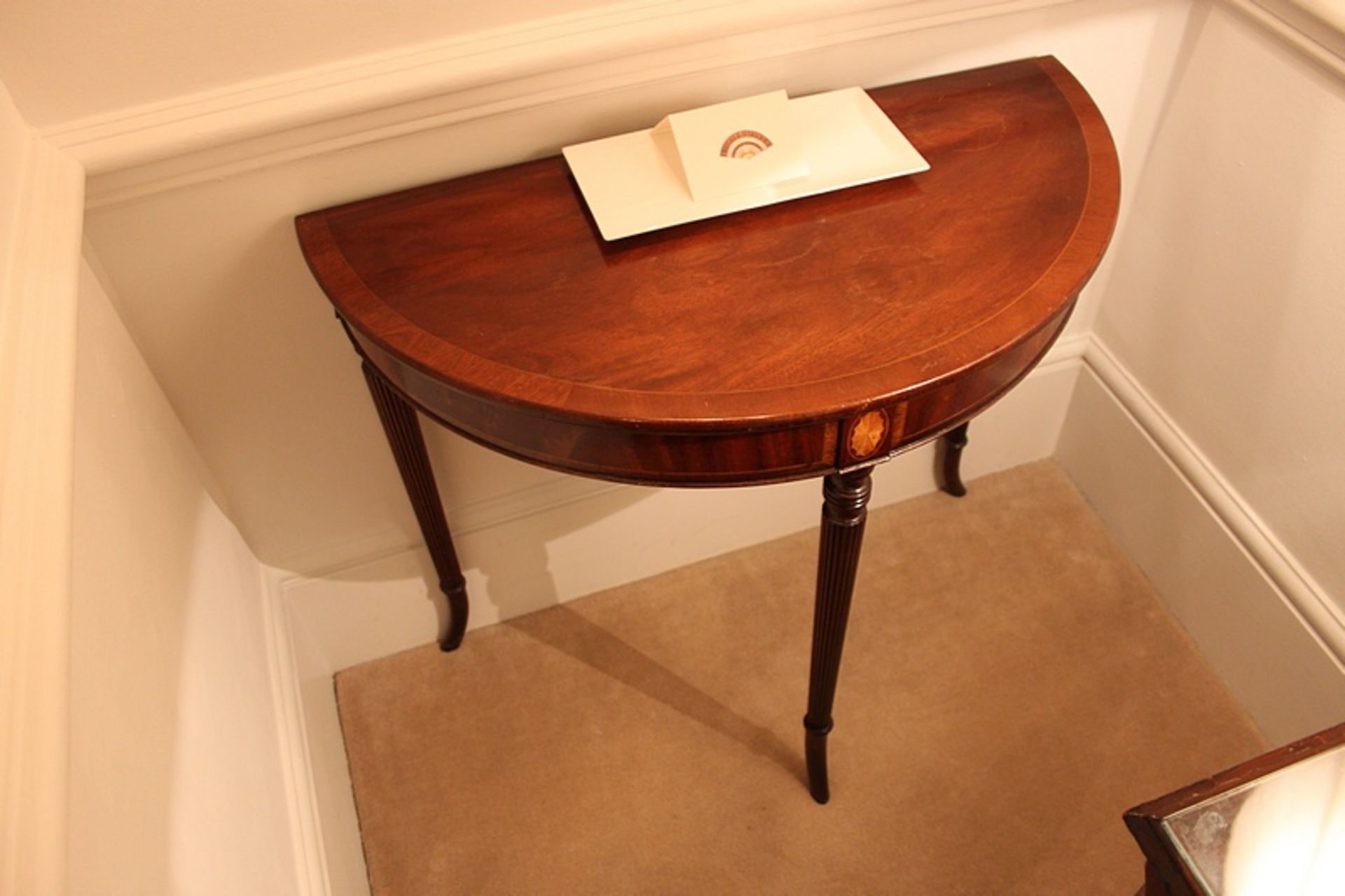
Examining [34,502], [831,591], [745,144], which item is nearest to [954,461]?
[831,591]

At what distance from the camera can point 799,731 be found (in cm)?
140

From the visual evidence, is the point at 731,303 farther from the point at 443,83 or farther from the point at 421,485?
the point at 421,485

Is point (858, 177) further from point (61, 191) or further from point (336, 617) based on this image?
point (336, 617)

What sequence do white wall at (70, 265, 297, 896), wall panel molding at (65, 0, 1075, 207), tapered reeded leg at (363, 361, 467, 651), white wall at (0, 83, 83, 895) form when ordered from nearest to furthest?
white wall at (0, 83, 83, 895) < white wall at (70, 265, 297, 896) < wall panel molding at (65, 0, 1075, 207) < tapered reeded leg at (363, 361, 467, 651)

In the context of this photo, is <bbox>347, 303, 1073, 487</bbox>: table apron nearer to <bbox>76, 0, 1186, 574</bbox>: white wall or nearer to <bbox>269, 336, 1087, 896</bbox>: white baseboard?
<bbox>76, 0, 1186, 574</bbox>: white wall

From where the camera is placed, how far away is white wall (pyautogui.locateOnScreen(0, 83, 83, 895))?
1.53 ft

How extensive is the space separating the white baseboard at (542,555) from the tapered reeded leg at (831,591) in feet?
1.05

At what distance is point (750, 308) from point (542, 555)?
0.68m

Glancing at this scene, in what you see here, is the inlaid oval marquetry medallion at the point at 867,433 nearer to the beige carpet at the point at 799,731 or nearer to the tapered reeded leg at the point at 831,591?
the tapered reeded leg at the point at 831,591

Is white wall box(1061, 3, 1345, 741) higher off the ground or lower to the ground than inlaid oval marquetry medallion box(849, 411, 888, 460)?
lower

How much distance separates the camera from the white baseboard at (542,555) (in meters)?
1.30

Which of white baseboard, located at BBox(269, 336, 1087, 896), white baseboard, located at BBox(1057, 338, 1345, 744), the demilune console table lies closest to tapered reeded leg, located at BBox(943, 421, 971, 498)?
white baseboard, located at BBox(269, 336, 1087, 896)

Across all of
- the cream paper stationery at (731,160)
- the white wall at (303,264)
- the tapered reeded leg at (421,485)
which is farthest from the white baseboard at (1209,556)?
the tapered reeded leg at (421,485)

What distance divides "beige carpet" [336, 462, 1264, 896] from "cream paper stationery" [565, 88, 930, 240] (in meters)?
0.72
